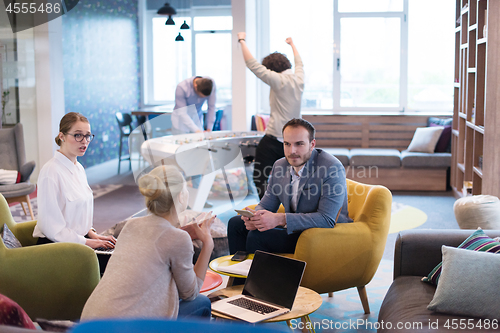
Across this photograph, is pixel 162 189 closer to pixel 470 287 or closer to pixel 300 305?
pixel 300 305

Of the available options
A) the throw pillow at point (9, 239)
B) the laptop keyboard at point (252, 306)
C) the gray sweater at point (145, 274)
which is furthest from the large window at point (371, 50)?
the gray sweater at point (145, 274)

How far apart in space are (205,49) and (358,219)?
789cm

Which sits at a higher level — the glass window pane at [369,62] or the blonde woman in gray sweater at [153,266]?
the glass window pane at [369,62]

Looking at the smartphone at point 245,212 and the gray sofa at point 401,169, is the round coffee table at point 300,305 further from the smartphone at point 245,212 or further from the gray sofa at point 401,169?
the gray sofa at point 401,169

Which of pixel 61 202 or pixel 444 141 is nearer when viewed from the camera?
pixel 61 202

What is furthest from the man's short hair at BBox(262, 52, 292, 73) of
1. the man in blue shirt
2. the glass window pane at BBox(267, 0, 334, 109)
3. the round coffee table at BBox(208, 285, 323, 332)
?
the glass window pane at BBox(267, 0, 334, 109)

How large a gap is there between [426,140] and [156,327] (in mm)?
6251

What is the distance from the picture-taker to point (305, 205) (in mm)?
2881

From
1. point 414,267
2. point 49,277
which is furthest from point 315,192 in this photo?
point 49,277

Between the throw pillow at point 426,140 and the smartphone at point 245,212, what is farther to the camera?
the throw pillow at point 426,140

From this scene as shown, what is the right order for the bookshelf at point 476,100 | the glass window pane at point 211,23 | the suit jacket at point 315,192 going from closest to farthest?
the suit jacket at point 315,192 → the bookshelf at point 476,100 → the glass window pane at point 211,23

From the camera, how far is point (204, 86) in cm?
535

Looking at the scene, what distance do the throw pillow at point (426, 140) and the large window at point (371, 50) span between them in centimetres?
129

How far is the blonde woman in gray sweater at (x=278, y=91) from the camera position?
4.42 m
